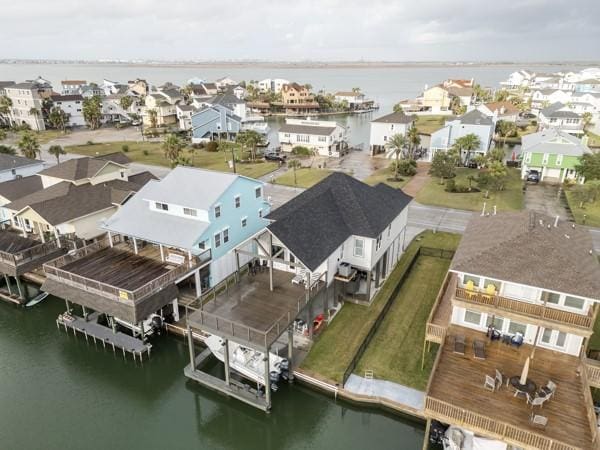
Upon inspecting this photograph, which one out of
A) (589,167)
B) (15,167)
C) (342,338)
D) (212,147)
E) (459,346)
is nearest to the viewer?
(459,346)

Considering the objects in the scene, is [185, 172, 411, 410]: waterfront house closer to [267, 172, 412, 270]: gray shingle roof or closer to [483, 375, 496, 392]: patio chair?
[267, 172, 412, 270]: gray shingle roof

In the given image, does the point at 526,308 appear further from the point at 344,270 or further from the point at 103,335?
the point at 103,335

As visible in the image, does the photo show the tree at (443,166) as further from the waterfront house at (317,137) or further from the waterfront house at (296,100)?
the waterfront house at (296,100)

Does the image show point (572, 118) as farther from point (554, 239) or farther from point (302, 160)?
point (554, 239)

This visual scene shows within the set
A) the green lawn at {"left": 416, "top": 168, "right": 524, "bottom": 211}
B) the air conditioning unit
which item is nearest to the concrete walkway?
the air conditioning unit

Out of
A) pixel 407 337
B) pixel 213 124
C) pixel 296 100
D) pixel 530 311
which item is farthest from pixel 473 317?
pixel 296 100

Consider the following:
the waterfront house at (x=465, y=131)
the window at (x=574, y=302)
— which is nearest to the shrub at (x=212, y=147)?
the waterfront house at (x=465, y=131)
